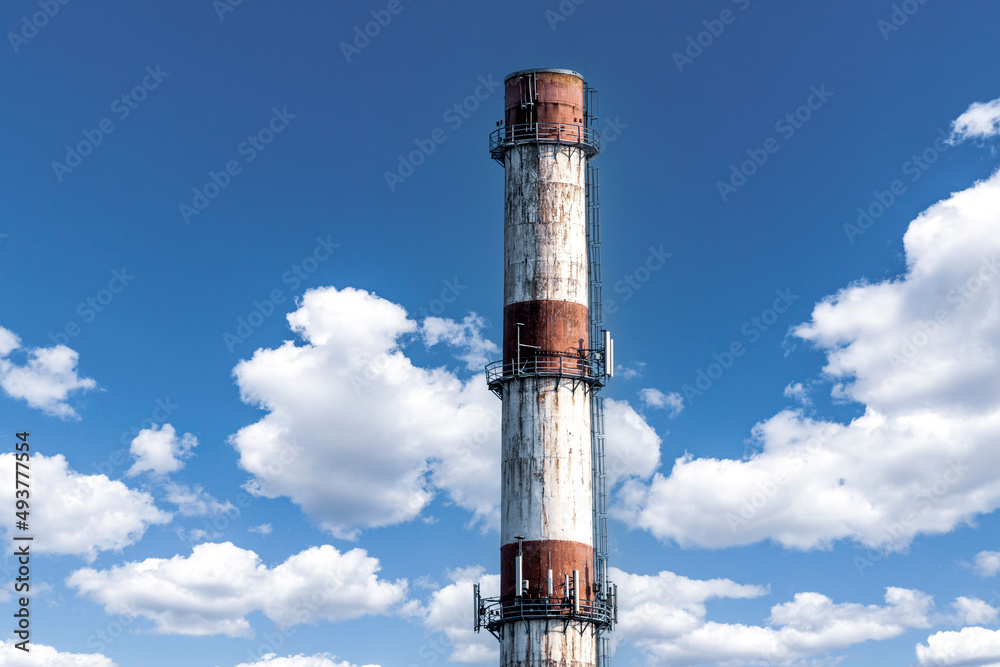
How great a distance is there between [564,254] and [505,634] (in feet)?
69.8

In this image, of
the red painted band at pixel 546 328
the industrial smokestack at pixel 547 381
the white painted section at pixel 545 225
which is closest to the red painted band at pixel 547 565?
the industrial smokestack at pixel 547 381

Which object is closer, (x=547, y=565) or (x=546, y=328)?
(x=547, y=565)

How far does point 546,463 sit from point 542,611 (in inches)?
309

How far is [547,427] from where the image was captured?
6900 centimetres

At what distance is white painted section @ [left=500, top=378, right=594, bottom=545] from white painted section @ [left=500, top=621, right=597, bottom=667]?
458 cm

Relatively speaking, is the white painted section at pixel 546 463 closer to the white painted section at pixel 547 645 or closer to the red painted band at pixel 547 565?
the red painted band at pixel 547 565

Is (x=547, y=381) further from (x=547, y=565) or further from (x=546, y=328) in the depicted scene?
(x=547, y=565)

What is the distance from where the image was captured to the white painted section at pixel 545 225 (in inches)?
2808

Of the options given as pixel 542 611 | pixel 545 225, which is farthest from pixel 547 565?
pixel 545 225

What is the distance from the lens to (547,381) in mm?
69625

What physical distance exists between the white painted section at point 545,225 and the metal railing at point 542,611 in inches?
654

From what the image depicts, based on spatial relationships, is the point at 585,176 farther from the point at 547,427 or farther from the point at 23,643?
the point at 23,643

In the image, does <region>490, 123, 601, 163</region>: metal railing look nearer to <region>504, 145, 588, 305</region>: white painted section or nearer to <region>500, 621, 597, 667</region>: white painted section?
<region>504, 145, 588, 305</region>: white painted section

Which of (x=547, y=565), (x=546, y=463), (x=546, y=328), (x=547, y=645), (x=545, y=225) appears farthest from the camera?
(x=545, y=225)
